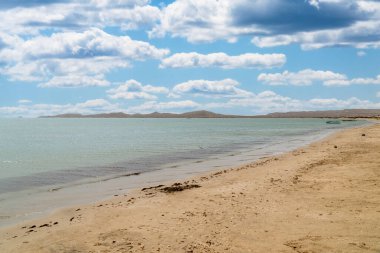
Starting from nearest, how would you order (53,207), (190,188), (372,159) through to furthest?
(53,207), (190,188), (372,159)

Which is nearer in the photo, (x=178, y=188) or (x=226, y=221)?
(x=226, y=221)

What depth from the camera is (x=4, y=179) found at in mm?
23094

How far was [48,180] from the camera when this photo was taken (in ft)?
72.8

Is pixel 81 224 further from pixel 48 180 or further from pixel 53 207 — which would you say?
pixel 48 180

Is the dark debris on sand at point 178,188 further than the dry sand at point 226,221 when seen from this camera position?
Yes

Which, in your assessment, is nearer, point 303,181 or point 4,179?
point 303,181

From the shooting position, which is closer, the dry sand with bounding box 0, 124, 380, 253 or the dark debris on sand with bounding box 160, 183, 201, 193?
the dry sand with bounding box 0, 124, 380, 253

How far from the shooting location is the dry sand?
9094 millimetres

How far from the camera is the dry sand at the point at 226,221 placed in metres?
9.09

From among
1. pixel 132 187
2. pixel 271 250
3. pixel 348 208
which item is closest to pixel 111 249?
pixel 271 250

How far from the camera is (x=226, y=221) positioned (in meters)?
10.9

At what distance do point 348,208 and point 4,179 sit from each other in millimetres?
18868

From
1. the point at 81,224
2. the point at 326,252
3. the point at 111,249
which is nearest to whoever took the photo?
the point at 326,252

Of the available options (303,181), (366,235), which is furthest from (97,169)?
(366,235)
